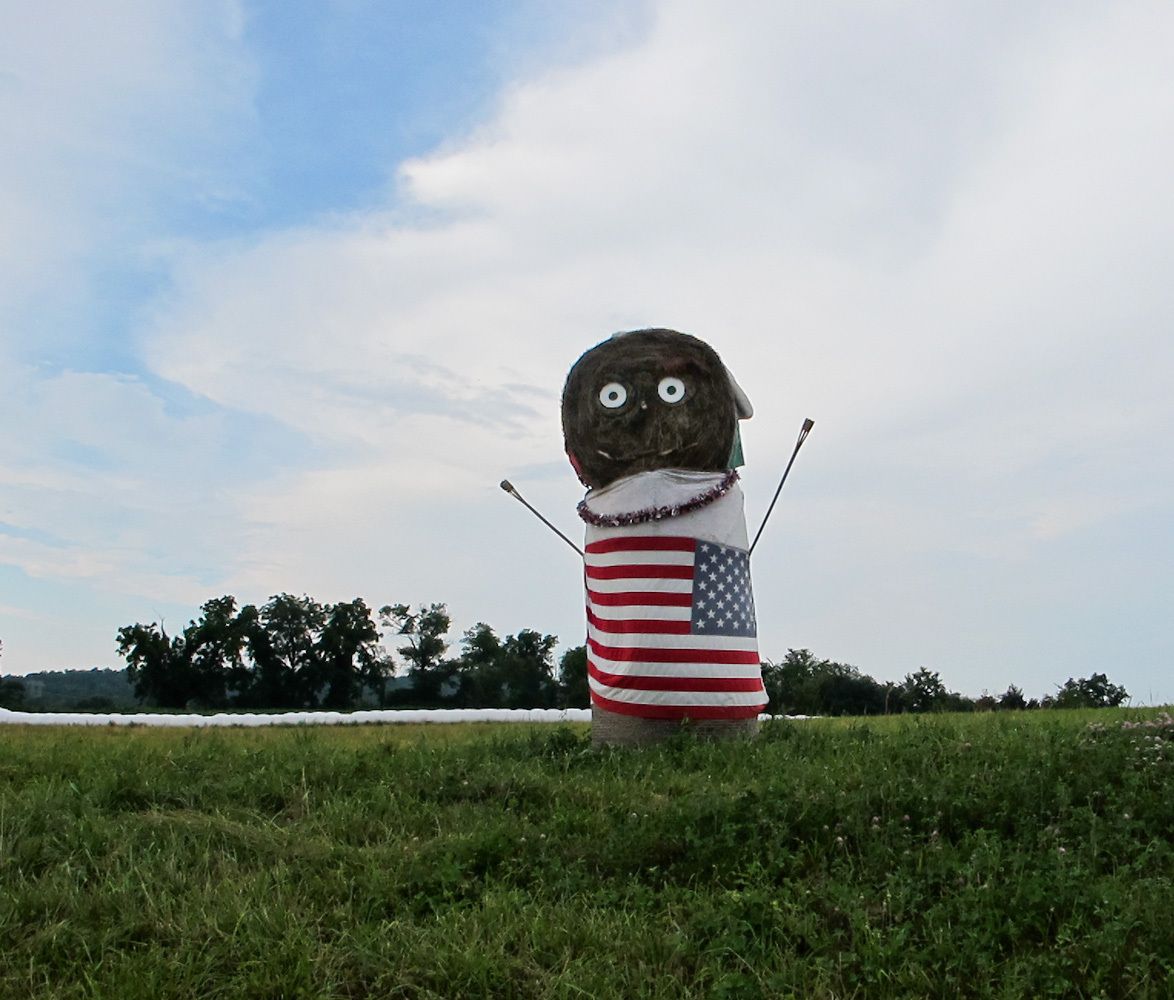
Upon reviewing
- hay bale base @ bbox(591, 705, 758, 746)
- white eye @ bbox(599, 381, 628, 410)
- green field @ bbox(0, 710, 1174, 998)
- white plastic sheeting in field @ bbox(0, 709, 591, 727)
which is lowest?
green field @ bbox(0, 710, 1174, 998)

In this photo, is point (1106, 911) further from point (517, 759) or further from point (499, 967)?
point (517, 759)

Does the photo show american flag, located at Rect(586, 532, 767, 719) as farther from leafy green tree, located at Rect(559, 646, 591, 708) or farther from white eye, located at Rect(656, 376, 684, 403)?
leafy green tree, located at Rect(559, 646, 591, 708)

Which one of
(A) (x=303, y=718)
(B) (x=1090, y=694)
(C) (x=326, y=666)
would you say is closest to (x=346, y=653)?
(C) (x=326, y=666)

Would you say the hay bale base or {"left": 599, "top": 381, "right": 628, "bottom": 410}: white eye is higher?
{"left": 599, "top": 381, "right": 628, "bottom": 410}: white eye

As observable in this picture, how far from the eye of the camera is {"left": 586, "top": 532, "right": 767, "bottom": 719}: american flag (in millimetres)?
9945

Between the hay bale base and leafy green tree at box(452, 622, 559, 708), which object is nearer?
the hay bale base

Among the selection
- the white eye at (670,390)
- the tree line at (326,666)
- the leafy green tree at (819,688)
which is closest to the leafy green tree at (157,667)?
the tree line at (326,666)

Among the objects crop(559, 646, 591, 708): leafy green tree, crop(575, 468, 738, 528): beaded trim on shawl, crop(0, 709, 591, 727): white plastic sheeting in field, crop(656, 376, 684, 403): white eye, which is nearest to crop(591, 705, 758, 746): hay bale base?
crop(575, 468, 738, 528): beaded trim on shawl

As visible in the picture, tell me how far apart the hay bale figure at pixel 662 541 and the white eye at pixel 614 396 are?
0.04 feet

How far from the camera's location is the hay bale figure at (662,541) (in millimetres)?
9984

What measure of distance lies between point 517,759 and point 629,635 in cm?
143

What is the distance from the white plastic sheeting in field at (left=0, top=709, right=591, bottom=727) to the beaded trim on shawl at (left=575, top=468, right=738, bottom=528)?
20.7 ft

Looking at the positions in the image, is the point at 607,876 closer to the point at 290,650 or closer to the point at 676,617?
the point at 676,617

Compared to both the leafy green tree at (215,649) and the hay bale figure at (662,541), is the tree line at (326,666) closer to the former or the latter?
the leafy green tree at (215,649)
